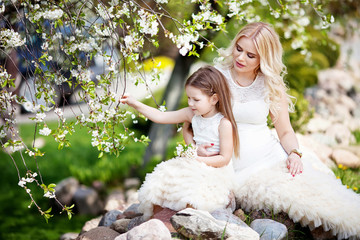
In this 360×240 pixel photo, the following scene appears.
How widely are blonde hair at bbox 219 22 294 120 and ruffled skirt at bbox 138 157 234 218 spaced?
0.68 meters

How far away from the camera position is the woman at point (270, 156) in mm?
2736

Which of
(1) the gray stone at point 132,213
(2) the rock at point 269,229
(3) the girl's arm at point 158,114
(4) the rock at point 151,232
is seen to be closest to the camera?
(4) the rock at point 151,232

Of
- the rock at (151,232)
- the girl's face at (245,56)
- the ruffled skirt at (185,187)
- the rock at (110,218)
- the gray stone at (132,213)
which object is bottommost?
the rock at (110,218)

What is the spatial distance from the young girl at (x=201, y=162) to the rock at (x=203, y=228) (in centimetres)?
20

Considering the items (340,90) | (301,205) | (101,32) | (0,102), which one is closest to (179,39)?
(101,32)

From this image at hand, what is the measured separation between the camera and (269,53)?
288cm

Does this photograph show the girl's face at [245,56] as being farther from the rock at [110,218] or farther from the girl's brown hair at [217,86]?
the rock at [110,218]

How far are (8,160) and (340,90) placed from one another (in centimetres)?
636

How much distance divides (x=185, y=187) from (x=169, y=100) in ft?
9.43

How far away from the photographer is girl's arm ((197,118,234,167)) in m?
2.79

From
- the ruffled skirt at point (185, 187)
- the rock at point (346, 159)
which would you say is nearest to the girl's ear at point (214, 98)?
the ruffled skirt at point (185, 187)

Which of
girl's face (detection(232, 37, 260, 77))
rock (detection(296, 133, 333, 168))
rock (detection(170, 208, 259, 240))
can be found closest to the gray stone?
rock (detection(170, 208, 259, 240))

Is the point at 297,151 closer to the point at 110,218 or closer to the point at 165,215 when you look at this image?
the point at 165,215

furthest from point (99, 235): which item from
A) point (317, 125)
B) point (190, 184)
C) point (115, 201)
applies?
point (317, 125)
